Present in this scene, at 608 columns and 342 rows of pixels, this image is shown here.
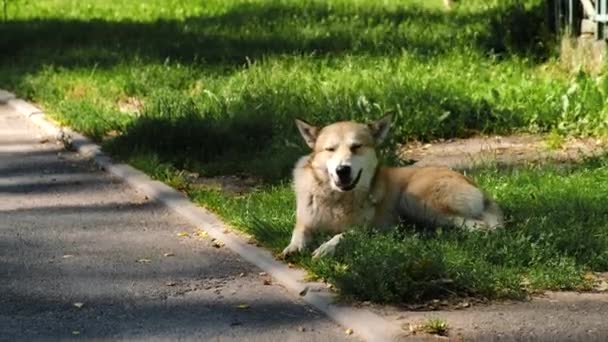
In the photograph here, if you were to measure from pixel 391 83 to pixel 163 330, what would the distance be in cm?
821

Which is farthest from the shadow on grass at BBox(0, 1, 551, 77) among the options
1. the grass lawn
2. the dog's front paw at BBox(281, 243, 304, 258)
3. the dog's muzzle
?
the dog's muzzle

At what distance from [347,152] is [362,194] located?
342 millimetres

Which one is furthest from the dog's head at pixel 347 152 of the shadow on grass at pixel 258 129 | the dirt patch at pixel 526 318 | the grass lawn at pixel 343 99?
the shadow on grass at pixel 258 129

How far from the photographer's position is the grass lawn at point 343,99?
823cm

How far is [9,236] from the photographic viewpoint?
1028 cm

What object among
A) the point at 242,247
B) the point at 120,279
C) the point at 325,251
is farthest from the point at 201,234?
the point at 325,251

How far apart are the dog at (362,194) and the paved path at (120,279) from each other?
57cm

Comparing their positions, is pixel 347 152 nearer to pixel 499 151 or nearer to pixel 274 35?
pixel 499 151

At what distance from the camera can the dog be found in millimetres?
8789

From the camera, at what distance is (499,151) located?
43.0 feet

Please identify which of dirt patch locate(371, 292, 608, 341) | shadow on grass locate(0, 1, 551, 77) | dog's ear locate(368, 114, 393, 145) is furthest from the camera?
shadow on grass locate(0, 1, 551, 77)

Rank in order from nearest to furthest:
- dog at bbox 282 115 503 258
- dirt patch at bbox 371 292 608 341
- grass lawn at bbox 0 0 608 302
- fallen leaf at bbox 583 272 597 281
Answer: dirt patch at bbox 371 292 608 341 < fallen leaf at bbox 583 272 597 281 < grass lawn at bbox 0 0 608 302 < dog at bbox 282 115 503 258

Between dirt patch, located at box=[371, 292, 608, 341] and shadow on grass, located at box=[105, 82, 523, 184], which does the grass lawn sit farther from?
dirt patch, located at box=[371, 292, 608, 341]

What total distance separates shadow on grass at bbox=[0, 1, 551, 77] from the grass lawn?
0.05 metres
